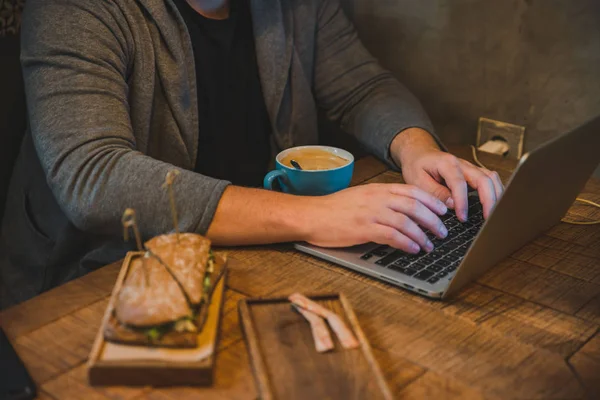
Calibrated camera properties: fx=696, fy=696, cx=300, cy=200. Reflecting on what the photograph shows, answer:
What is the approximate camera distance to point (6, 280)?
146 centimetres

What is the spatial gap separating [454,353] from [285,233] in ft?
1.12

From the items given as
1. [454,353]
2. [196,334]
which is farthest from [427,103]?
[196,334]

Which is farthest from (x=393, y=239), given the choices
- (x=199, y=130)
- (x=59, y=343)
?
(x=199, y=130)

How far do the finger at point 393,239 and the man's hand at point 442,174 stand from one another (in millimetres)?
145

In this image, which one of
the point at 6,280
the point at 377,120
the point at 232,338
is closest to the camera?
the point at 232,338

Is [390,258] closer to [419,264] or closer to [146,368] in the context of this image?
[419,264]

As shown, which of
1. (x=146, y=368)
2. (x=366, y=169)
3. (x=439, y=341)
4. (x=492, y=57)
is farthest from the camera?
(x=492, y=57)

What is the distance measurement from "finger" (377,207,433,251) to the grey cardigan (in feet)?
0.86

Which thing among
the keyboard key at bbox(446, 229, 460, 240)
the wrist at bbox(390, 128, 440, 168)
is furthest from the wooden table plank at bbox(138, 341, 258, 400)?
the wrist at bbox(390, 128, 440, 168)

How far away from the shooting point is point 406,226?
3.43 ft

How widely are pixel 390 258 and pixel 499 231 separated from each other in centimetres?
18

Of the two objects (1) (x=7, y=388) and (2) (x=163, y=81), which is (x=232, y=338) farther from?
(2) (x=163, y=81)

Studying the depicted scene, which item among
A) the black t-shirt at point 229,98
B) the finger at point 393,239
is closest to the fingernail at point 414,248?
the finger at point 393,239

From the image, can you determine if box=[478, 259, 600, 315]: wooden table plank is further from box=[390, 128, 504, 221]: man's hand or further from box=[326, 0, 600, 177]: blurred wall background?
box=[326, 0, 600, 177]: blurred wall background
